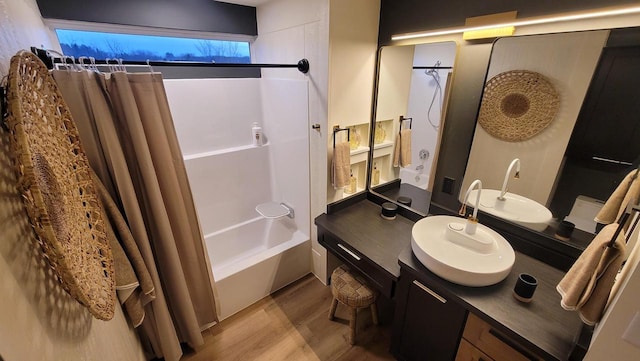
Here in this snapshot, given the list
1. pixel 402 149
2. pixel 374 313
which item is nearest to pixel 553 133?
pixel 402 149

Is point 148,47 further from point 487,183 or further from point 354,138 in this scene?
point 487,183

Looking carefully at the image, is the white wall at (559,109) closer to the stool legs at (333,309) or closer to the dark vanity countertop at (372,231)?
the dark vanity countertop at (372,231)

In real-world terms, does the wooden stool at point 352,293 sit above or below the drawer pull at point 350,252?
below

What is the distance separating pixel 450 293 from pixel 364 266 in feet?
1.77

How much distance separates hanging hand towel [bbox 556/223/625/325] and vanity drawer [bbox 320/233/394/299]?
74 centimetres

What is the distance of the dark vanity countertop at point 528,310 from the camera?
95 cm

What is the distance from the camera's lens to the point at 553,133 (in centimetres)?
119

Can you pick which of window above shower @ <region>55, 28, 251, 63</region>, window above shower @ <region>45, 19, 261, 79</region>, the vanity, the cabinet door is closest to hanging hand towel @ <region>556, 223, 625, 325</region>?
the vanity

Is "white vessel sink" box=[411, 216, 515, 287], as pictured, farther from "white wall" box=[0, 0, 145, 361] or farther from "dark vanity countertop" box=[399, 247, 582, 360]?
"white wall" box=[0, 0, 145, 361]

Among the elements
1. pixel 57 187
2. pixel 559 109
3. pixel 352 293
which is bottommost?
pixel 352 293

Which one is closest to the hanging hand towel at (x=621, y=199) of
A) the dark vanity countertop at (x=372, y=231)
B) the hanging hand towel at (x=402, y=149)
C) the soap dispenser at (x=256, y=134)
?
the dark vanity countertop at (x=372, y=231)

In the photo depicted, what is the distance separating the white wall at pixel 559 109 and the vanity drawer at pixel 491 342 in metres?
0.70

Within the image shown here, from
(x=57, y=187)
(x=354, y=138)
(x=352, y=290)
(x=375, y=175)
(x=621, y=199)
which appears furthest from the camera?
(x=375, y=175)

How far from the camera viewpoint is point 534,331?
0.98m
